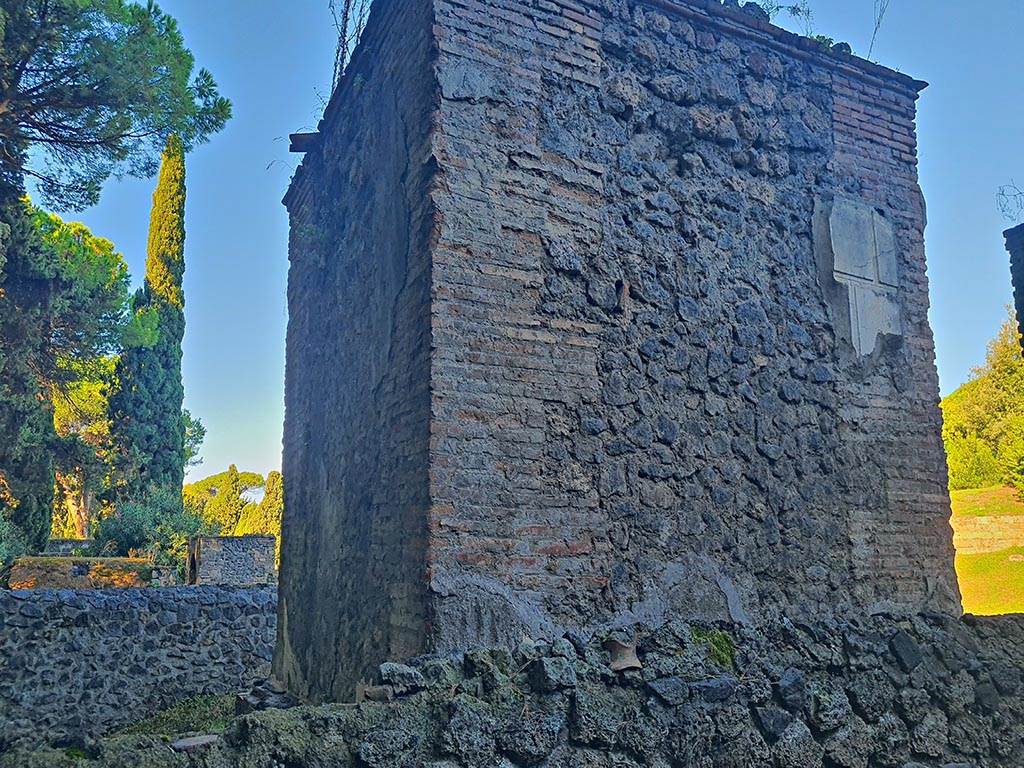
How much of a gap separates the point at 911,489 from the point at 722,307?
1.72 m

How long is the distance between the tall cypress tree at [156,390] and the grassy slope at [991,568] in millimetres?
15030

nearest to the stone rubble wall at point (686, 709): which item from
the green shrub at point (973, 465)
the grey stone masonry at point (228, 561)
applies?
the grey stone masonry at point (228, 561)

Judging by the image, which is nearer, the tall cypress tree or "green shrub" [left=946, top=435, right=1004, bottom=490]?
the tall cypress tree

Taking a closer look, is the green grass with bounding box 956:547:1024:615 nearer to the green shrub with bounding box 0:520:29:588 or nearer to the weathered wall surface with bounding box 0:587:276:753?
the weathered wall surface with bounding box 0:587:276:753

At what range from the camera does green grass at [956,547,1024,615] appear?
1421 cm

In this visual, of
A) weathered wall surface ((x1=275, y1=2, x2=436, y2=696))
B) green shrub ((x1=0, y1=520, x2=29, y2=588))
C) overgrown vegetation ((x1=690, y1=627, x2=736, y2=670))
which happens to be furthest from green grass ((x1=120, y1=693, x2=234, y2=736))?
overgrown vegetation ((x1=690, y1=627, x2=736, y2=670))

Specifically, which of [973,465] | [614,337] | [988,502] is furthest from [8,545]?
[973,465]

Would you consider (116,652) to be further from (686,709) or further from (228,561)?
(686,709)

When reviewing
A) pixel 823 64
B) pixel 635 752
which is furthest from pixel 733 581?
pixel 823 64

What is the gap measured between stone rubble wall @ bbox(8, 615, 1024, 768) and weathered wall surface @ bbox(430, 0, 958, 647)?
0.67m

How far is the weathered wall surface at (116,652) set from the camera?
7805 millimetres

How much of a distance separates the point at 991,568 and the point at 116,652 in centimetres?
1475

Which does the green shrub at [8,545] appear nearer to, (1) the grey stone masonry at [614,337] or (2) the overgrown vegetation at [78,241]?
(2) the overgrown vegetation at [78,241]

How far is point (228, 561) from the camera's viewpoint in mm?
11625
